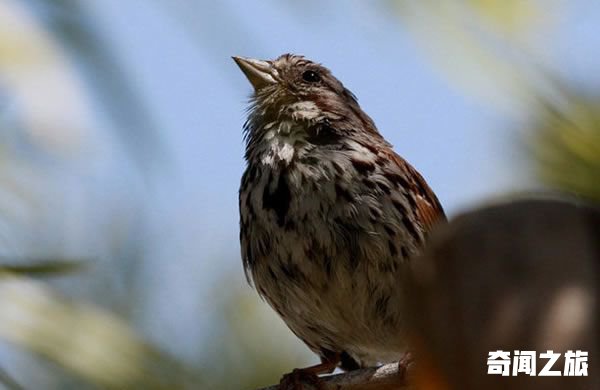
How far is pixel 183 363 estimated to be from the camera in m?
1.00

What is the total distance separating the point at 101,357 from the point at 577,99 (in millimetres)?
651

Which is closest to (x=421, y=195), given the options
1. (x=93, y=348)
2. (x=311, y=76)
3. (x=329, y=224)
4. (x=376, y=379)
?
(x=329, y=224)

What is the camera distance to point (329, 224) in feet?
11.1

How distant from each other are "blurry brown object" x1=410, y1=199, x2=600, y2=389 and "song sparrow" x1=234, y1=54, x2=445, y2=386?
9.15 feet

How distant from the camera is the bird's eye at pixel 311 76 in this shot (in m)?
4.11

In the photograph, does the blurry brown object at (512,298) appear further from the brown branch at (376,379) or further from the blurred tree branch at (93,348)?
the brown branch at (376,379)

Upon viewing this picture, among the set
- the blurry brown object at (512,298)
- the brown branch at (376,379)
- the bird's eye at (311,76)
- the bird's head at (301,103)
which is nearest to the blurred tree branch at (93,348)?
the blurry brown object at (512,298)

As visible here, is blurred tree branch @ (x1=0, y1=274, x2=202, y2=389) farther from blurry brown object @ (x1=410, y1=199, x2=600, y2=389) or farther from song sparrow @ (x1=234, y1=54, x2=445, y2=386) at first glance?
song sparrow @ (x1=234, y1=54, x2=445, y2=386)

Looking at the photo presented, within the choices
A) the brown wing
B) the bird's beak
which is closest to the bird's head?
the bird's beak

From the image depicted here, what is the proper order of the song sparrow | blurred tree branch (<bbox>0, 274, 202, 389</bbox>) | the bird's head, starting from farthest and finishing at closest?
1. the bird's head
2. the song sparrow
3. blurred tree branch (<bbox>0, 274, 202, 389</bbox>)

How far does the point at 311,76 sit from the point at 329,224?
1.01 metres

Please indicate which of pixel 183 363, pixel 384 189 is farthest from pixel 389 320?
pixel 183 363

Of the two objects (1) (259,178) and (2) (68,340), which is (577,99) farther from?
(1) (259,178)

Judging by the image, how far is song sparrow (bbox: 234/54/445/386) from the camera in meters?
3.39
